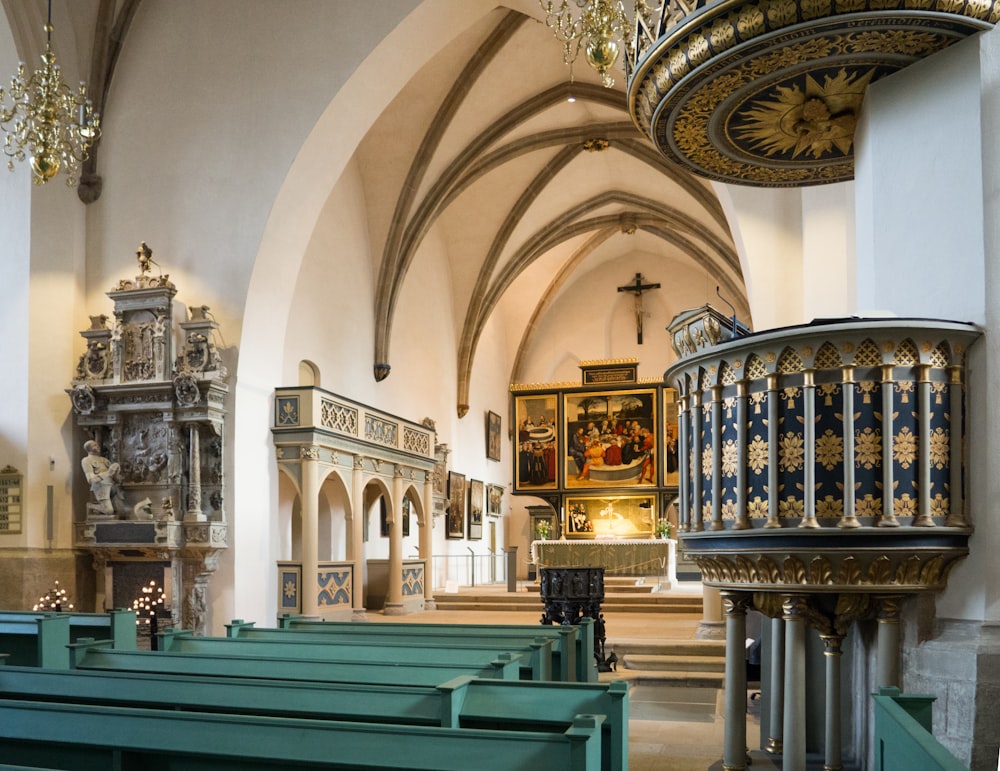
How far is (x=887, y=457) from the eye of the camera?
4.08 metres

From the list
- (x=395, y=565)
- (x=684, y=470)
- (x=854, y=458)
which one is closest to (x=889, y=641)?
(x=854, y=458)

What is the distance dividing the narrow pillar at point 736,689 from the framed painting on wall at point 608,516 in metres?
17.1

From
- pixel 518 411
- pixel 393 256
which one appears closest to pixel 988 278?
pixel 393 256

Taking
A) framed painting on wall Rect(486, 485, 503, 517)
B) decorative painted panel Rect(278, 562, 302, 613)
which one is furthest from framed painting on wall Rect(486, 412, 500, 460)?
decorative painted panel Rect(278, 562, 302, 613)

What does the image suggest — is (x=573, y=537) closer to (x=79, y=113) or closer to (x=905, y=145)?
(x=79, y=113)

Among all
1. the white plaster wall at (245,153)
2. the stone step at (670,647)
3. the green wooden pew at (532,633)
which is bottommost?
the stone step at (670,647)

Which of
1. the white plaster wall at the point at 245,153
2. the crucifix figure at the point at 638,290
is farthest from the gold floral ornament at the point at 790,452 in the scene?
the crucifix figure at the point at 638,290

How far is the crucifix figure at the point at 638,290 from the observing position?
27183 millimetres

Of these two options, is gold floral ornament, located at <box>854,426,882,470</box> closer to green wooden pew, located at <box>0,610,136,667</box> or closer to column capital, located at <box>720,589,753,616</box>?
column capital, located at <box>720,589,753,616</box>

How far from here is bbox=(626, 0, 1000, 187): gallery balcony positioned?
4203 millimetres

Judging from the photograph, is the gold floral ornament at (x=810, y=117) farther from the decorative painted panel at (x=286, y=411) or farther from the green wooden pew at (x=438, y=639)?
the decorative painted panel at (x=286, y=411)

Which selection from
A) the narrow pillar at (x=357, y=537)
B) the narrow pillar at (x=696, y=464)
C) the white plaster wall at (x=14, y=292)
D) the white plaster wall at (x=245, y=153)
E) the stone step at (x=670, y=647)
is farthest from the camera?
the narrow pillar at (x=357, y=537)

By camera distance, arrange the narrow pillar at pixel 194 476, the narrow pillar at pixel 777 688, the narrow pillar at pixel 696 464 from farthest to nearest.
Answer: the narrow pillar at pixel 194 476 < the narrow pillar at pixel 777 688 < the narrow pillar at pixel 696 464

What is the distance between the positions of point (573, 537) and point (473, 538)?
303cm
